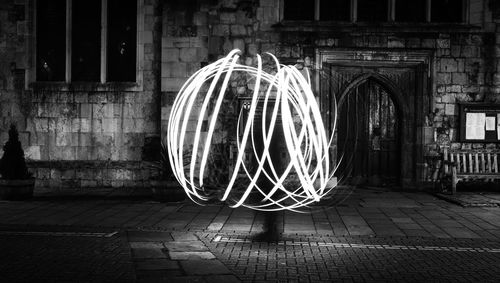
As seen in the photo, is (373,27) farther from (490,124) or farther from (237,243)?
(237,243)

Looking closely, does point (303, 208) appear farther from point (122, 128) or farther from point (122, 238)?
point (122, 128)

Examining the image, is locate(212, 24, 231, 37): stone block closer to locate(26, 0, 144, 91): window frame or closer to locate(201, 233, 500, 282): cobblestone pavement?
locate(26, 0, 144, 91): window frame

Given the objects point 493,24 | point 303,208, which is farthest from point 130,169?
point 493,24

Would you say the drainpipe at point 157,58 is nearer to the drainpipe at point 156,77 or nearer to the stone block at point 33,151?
the drainpipe at point 156,77

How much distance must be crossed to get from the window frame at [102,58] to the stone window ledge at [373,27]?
152 inches

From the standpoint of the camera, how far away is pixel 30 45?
15102 mm

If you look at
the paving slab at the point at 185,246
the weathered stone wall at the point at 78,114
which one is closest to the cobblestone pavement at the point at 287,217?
the paving slab at the point at 185,246

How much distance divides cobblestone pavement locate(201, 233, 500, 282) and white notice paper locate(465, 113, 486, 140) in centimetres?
713

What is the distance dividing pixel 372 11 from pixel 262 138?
26.9 feet

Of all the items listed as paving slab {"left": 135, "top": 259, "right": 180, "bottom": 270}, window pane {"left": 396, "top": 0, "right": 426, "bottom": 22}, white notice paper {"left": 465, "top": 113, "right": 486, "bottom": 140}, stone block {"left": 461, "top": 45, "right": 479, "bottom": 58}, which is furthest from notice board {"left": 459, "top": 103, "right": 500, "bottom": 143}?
paving slab {"left": 135, "top": 259, "right": 180, "bottom": 270}

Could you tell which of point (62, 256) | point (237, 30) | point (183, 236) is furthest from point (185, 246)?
point (237, 30)

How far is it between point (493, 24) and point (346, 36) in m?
4.09

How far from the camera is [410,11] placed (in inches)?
592

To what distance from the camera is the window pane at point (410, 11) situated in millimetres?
15031
